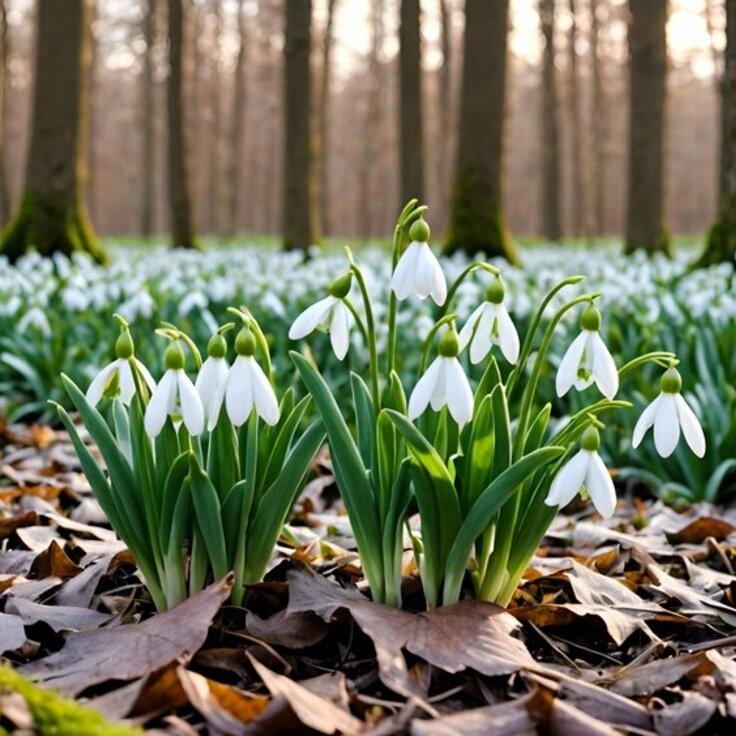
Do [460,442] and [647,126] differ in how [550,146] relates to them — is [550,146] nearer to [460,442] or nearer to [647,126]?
[647,126]

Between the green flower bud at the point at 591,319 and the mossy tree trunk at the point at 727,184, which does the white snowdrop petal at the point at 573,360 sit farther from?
the mossy tree trunk at the point at 727,184

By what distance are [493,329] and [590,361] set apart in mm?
196

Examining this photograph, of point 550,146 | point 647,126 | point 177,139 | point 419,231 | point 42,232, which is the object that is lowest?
point 419,231

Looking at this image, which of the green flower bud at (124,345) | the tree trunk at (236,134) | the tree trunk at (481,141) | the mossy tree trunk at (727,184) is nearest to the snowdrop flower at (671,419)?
the green flower bud at (124,345)

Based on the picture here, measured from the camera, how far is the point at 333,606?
1.95m

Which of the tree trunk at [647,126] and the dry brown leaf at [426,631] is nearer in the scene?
the dry brown leaf at [426,631]

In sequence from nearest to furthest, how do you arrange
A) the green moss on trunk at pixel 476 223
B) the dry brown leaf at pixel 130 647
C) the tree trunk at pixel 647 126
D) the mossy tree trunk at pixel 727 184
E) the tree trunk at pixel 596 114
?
the dry brown leaf at pixel 130 647 → the mossy tree trunk at pixel 727 184 → the green moss on trunk at pixel 476 223 → the tree trunk at pixel 647 126 → the tree trunk at pixel 596 114

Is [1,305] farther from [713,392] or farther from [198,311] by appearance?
[713,392]

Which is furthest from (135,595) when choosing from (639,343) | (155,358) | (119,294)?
(119,294)

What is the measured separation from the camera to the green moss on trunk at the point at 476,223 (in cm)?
1009

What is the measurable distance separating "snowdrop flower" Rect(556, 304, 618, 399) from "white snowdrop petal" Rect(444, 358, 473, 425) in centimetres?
20

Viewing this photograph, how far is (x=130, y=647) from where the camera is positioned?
178 centimetres

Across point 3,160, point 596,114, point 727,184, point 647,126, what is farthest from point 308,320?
point 596,114

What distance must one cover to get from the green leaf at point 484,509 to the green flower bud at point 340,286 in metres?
0.42
